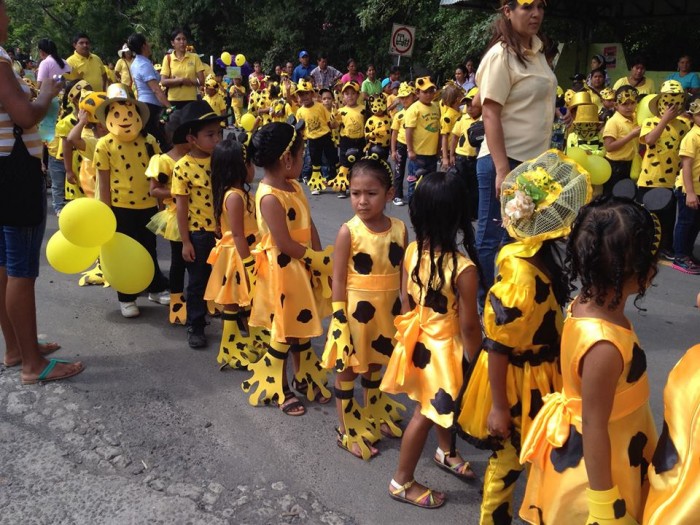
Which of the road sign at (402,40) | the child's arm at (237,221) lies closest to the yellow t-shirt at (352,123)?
the road sign at (402,40)

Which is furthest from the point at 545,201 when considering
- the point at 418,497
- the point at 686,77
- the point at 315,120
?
the point at 686,77

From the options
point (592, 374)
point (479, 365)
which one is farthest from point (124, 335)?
point (592, 374)

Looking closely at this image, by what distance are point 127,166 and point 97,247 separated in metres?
0.83

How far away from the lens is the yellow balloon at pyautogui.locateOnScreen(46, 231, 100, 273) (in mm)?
4434

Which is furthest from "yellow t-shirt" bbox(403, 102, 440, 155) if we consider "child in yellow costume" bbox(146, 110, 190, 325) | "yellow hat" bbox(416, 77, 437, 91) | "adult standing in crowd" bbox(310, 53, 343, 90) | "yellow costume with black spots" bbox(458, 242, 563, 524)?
"adult standing in crowd" bbox(310, 53, 343, 90)

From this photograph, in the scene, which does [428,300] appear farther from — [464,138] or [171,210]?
[464,138]

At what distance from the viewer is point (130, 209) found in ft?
17.1

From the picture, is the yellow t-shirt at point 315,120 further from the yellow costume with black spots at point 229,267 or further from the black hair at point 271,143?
the black hair at point 271,143

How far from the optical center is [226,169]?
13.8ft

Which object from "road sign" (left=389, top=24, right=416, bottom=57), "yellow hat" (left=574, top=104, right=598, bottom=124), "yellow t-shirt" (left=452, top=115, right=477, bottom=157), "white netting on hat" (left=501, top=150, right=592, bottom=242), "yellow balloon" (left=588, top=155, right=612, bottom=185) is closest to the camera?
"white netting on hat" (left=501, top=150, right=592, bottom=242)

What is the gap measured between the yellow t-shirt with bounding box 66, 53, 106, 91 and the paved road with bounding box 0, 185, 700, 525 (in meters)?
6.52

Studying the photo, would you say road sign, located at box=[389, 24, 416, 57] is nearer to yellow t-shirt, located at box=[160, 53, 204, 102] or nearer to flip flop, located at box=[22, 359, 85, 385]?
yellow t-shirt, located at box=[160, 53, 204, 102]

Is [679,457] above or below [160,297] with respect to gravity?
above

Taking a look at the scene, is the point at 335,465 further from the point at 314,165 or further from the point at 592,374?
the point at 314,165
